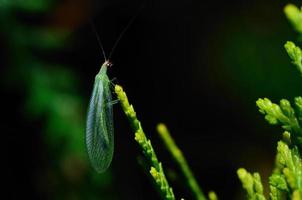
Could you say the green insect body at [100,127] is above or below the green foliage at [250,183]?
above

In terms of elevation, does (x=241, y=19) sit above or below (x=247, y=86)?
above

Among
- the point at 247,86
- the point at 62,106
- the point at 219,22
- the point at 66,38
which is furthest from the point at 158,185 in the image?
the point at 219,22

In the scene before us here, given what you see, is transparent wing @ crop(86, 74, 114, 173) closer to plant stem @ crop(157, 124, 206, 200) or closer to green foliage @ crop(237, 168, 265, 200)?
plant stem @ crop(157, 124, 206, 200)

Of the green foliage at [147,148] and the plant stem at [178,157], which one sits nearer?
the green foliage at [147,148]

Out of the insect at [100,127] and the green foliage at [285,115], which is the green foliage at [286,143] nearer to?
the green foliage at [285,115]

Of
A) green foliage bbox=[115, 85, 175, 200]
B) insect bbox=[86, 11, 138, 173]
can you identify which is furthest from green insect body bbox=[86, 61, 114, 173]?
green foliage bbox=[115, 85, 175, 200]

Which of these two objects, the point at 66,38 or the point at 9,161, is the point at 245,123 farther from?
the point at 9,161

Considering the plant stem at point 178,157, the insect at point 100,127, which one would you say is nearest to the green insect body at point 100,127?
the insect at point 100,127
